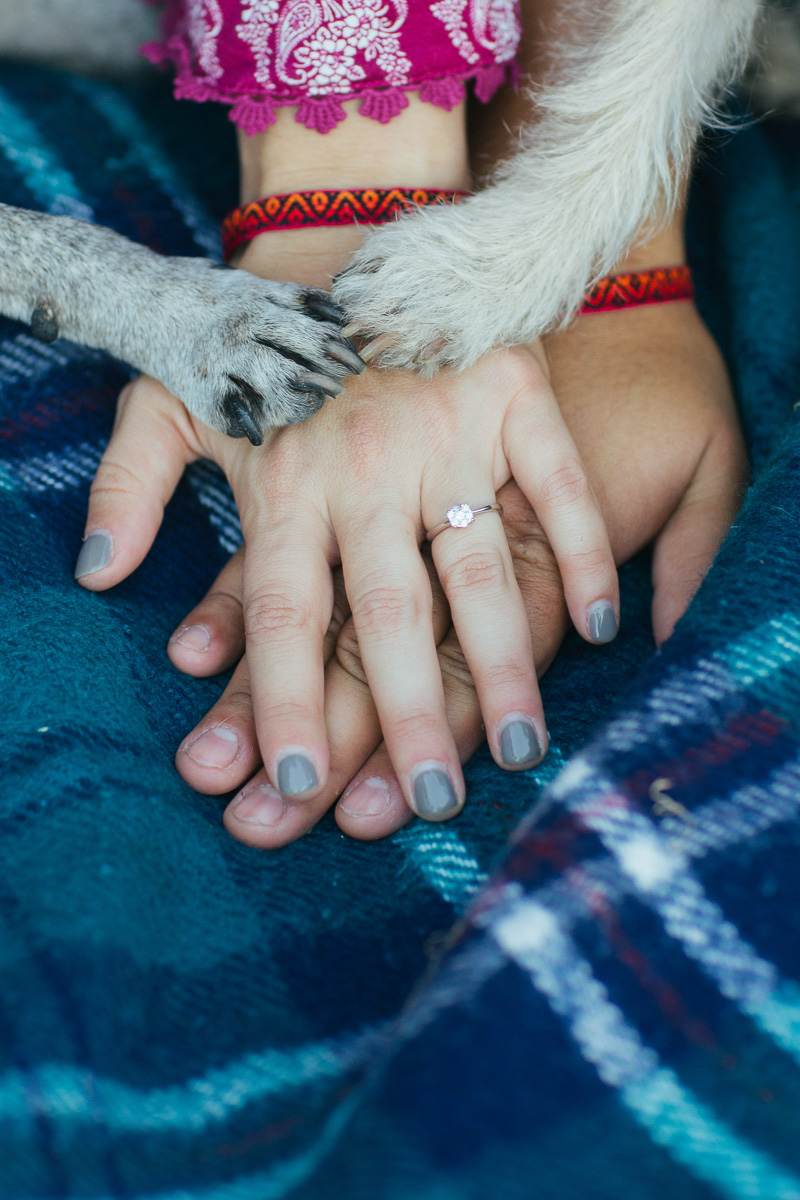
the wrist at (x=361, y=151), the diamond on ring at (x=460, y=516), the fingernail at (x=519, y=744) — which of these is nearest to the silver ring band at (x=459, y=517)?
the diamond on ring at (x=460, y=516)

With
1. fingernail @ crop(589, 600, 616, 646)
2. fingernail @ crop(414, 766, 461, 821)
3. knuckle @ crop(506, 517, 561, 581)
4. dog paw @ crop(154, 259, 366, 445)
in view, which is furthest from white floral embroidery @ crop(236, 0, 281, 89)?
fingernail @ crop(414, 766, 461, 821)

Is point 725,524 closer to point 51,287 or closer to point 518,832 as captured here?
point 518,832

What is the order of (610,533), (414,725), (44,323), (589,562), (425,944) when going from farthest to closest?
(44,323), (610,533), (589,562), (414,725), (425,944)

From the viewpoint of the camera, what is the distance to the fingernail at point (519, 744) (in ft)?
2.65

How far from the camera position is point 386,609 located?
2.81 ft

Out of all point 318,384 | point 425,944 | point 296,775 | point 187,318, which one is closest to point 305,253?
point 187,318

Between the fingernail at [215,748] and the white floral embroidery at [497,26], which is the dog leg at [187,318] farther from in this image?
the white floral embroidery at [497,26]

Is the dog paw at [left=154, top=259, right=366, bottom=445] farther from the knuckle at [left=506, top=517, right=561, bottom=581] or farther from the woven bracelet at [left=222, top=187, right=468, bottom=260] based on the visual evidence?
the knuckle at [left=506, top=517, right=561, bottom=581]

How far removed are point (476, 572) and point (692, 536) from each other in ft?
0.84

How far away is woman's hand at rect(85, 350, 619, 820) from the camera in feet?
2.66

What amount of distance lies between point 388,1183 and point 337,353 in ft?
2.39

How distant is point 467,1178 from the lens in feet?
1.58

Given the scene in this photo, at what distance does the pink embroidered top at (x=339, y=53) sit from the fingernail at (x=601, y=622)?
667 mm

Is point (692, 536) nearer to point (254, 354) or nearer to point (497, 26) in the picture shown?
point (254, 354)
